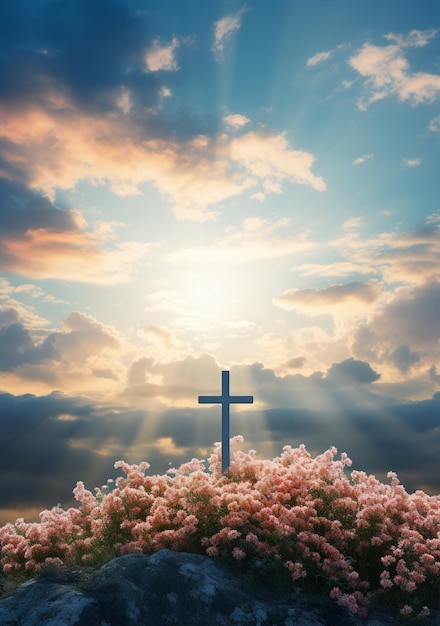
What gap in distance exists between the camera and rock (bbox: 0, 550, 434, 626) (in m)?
7.91

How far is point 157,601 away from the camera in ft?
27.6

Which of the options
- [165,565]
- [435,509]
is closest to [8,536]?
[165,565]

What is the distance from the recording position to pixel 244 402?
14539 mm

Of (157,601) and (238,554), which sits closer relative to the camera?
(157,601)

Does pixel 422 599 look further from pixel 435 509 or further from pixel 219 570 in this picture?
pixel 219 570

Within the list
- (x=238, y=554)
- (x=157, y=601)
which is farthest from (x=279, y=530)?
(x=157, y=601)

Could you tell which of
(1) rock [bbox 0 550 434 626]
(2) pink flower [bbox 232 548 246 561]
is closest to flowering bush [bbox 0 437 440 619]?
(2) pink flower [bbox 232 548 246 561]

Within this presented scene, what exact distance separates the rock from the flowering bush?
0.54 meters

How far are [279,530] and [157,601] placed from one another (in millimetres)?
2730

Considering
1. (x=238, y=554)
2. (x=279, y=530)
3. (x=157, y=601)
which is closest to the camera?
(x=157, y=601)

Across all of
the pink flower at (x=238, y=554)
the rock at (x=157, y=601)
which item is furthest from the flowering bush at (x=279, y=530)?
the rock at (x=157, y=601)

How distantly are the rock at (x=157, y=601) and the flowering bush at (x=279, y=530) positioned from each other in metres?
0.54

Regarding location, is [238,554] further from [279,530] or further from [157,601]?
[157,601]

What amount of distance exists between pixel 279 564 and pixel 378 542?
6.41 ft
